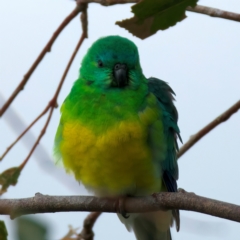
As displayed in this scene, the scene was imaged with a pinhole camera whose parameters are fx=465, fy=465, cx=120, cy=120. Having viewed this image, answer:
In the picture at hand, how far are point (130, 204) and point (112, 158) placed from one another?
213 mm

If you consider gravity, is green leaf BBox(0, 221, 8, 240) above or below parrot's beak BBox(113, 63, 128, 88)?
below

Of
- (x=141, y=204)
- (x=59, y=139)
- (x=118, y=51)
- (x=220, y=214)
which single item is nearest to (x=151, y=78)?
(x=118, y=51)

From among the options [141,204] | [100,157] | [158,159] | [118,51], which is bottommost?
[141,204]

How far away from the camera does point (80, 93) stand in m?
2.30

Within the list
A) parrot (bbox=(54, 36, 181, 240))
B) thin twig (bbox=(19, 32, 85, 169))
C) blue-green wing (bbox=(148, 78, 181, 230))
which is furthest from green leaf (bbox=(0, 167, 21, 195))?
blue-green wing (bbox=(148, 78, 181, 230))

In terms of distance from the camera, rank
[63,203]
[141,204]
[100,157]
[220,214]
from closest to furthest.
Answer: [220,214] → [63,203] → [141,204] → [100,157]

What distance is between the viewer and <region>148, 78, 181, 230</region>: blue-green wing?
91.9 inches

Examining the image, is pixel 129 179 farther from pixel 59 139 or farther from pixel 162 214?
pixel 162 214

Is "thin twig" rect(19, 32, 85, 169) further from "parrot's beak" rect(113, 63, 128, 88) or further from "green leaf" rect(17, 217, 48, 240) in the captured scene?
"green leaf" rect(17, 217, 48, 240)

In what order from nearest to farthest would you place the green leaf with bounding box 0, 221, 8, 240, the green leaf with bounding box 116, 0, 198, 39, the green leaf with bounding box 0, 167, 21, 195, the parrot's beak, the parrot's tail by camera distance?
the green leaf with bounding box 0, 221, 8, 240, the green leaf with bounding box 116, 0, 198, 39, the green leaf with bounding box 0, 167, 21, 195, the parrot's beak, the parrot's tail

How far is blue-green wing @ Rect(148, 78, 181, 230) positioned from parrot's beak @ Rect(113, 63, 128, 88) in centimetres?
19

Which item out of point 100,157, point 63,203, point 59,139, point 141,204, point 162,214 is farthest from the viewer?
point 162,214

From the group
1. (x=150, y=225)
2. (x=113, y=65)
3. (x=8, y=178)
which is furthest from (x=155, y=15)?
(x=150, y=225)

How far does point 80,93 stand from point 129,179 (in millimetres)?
507
